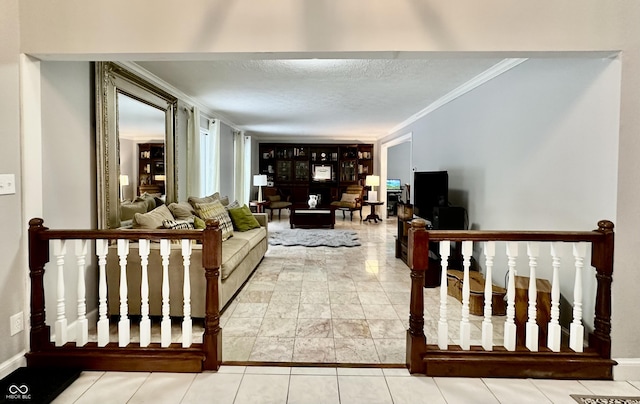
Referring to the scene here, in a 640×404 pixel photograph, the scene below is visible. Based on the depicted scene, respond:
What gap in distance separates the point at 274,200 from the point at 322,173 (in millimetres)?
1859

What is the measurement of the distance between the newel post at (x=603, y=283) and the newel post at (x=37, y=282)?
347 centimetres

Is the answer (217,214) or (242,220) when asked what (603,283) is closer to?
A: (217,214)

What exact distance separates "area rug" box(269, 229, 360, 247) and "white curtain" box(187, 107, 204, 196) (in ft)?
6.54

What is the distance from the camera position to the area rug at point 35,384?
1.90m

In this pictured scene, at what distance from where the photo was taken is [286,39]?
2.17 m

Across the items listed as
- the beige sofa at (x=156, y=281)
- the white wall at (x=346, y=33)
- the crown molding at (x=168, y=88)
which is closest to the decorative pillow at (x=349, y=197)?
the crown molding at (x=168, y=88)

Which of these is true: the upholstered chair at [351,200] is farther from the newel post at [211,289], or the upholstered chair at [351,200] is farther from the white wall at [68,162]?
the newel post at [211,289]

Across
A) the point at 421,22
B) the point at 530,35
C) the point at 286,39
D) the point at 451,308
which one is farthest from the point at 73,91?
the point at 451,308

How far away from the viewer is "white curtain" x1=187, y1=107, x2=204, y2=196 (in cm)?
512

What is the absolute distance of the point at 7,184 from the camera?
6.87ft

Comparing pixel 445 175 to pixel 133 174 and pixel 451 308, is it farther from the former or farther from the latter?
pixel 133 174

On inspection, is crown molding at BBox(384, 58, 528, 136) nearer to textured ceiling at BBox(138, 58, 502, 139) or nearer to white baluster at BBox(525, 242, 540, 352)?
textured ceiling at BBox(138, 58, 502, 139)

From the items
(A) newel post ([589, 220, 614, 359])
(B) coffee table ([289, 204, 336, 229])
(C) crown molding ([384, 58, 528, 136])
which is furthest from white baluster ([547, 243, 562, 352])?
(B) coffee table ([289, 204, 336, 229])

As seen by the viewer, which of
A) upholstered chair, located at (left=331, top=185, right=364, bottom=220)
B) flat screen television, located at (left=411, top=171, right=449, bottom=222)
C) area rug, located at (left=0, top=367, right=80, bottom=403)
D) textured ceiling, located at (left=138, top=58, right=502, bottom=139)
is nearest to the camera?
area rug, located at (left=0, top=367, right=80, bottom=403)
